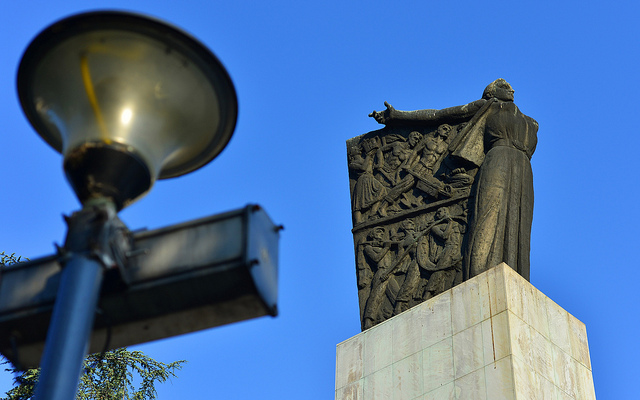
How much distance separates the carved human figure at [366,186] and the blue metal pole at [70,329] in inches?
323

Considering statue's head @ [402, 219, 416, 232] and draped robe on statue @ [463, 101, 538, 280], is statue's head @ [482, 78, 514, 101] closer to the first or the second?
draped robe on statue @ [463, 101, 538, 280]

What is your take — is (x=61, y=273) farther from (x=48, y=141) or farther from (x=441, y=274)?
(x=441, y=274)

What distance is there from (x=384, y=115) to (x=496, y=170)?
6.69 feet

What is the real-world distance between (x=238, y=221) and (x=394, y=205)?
787 cm

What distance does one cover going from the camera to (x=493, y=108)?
10.9 meters

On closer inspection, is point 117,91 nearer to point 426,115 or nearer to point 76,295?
point 76,295

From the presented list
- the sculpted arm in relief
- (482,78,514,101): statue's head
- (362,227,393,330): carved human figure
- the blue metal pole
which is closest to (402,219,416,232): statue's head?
(362,227,393,330): carved human figure

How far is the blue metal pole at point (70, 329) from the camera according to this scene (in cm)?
285

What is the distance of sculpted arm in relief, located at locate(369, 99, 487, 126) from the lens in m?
11.1

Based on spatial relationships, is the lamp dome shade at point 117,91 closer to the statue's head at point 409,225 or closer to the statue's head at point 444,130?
the statue's head at point 409,225

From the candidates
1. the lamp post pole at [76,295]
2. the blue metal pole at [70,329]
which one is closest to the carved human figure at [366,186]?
the lamp post pole at [76,295]

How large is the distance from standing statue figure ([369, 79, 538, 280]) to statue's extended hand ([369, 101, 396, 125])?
0.06 metres

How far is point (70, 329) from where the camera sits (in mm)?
2961

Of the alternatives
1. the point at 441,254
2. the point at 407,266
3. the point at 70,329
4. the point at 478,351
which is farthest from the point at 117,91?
the point at 407,266
